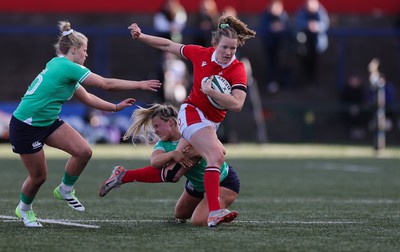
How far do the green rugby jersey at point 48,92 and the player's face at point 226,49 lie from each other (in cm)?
112

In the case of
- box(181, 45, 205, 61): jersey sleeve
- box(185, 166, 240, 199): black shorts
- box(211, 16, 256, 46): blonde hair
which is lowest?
box(185, 166, 240, 199): black shorts

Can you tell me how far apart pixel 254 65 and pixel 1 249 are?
62.5 ft

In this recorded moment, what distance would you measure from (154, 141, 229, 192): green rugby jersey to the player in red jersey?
20 cm

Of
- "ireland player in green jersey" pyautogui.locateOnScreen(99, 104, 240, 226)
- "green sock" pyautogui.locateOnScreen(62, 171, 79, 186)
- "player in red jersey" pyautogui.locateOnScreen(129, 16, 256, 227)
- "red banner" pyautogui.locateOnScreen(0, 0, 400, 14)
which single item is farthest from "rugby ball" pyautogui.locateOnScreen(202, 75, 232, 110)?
"red banner" pyautogui.locateOnScreen(0, 0, 400, 14)

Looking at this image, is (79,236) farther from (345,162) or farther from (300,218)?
(345,162)

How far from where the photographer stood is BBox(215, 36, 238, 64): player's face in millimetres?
8328

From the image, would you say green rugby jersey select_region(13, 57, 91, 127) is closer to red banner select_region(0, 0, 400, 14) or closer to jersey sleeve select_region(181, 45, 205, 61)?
jersey sleeve select_region(181, 45, 205, 61)

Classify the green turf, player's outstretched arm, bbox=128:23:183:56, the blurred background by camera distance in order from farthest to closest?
the blurred background → player's outstretched arm, bbox=128:23:183:56 → the green turf

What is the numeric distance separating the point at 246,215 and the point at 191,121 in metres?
1.21

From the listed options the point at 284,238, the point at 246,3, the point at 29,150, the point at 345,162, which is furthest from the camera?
the point at 246,3

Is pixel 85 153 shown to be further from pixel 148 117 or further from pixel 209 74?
pixel 209 74

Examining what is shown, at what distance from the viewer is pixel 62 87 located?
8242 mm

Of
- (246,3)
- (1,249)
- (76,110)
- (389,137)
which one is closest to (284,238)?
(1,249)

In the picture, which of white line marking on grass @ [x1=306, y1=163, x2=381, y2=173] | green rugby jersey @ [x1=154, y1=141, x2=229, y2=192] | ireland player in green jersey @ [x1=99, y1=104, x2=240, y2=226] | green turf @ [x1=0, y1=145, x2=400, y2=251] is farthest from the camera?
white line marking on grass @ [x1=306, y1=163, x2=381, y2=173]
